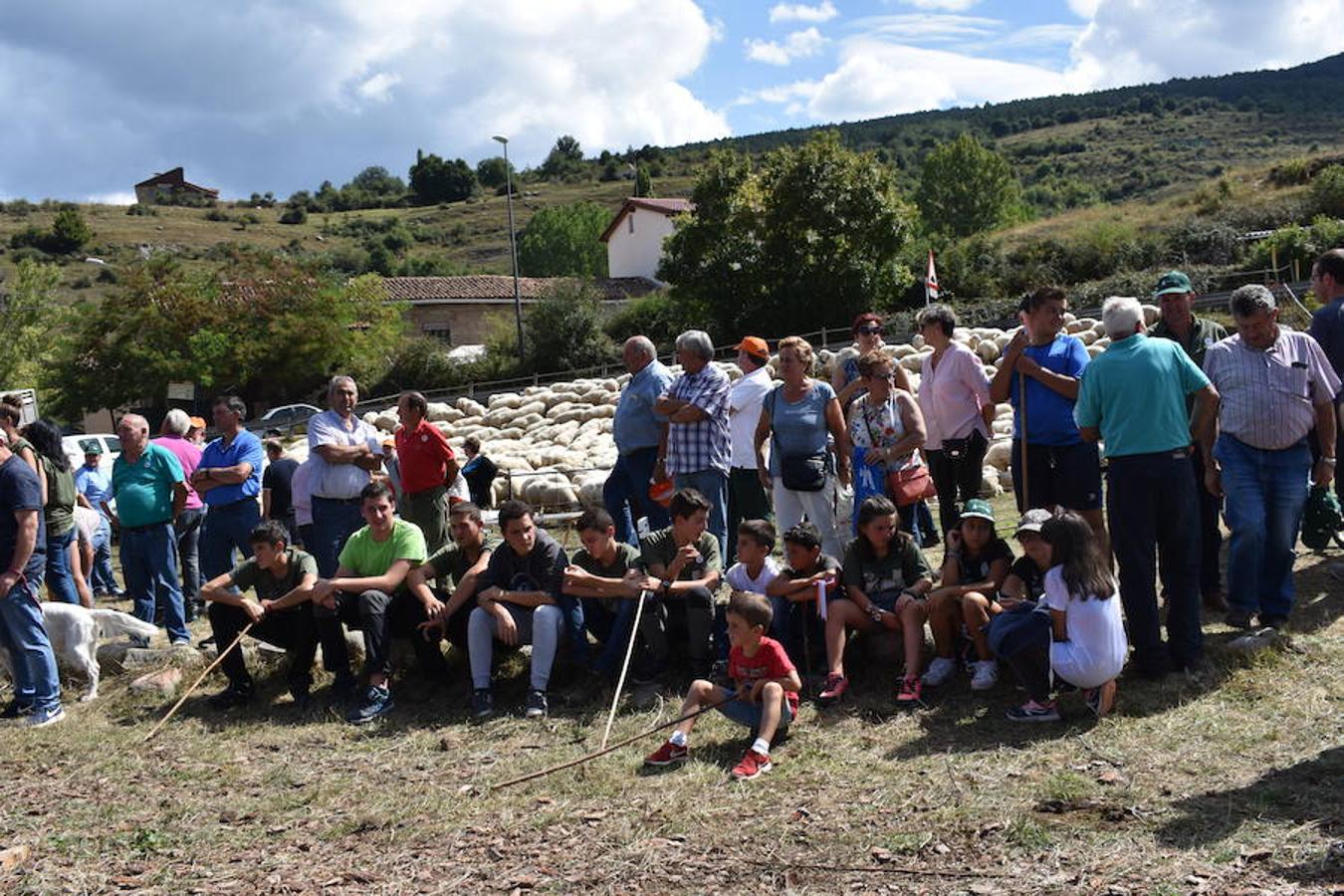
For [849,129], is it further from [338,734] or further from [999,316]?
[338,734]

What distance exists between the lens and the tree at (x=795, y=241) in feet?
126

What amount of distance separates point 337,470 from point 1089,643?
17.4 feet

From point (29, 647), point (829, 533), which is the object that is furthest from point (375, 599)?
point (829, 533)

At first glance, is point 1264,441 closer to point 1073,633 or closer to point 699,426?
point 1073,633

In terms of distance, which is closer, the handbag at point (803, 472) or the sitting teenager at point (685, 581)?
the sitting teenager at point (685, 581)

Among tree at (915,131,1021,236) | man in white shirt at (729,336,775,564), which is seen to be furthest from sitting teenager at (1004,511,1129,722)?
tree at (915,131,1021,236)

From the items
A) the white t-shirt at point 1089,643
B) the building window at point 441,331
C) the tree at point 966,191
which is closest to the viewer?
the white t-shirt at point 1089,643

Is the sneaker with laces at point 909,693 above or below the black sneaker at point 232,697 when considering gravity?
above

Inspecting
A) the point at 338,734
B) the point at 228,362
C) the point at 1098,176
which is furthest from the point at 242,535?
the point at 1098,176

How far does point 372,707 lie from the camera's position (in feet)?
24.0

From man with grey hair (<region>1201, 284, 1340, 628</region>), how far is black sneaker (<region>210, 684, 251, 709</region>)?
570 cm

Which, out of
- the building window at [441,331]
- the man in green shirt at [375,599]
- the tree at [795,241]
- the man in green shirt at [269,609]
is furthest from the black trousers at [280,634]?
the building window at [441,331]

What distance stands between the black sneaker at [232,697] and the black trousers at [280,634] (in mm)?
22

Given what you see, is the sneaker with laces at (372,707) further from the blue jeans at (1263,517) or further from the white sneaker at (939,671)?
the blue jeans at (1263,517)
